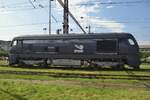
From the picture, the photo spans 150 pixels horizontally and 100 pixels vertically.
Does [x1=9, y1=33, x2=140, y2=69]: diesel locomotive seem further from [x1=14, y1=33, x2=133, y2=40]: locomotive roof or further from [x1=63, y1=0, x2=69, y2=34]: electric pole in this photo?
[x1=63, y1=0, x2=69, y2=34]: electric pole

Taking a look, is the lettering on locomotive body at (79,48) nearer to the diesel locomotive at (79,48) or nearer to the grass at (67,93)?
the diesel locomotive at (79,48)

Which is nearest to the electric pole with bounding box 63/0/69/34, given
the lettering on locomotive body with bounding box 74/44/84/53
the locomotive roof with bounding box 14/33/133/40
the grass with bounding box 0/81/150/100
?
the locomotive roof with bounding box 14/33/133/40

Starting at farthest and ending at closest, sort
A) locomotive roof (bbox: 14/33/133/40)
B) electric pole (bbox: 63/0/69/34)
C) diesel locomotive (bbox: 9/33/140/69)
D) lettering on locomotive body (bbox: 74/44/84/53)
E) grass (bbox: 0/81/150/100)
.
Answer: electric pole (bbox: 63/0/69/34)
lettering on locomotive body (bbox: 74/44/84/53)
locomotive roof (bbox: 14/33/133/40)
diesel locomotive (bbox: 9/33/140/69)
grass (bbox: 0/81/150/100)

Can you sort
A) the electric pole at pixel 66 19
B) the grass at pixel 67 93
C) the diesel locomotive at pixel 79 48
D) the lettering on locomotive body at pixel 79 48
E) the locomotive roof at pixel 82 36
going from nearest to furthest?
the grass at pixel 67 93 < the diesel locomotive at pixel 79 48 < the locomotive roof at pixel 82 36 < the lettering on locomotive body at pixel 79 48 < the electric pole at pixel 66 19

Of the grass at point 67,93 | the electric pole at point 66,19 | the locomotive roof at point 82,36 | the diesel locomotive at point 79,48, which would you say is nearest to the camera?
the grass at point 67,93

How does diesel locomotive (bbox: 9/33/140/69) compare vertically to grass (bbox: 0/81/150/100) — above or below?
above

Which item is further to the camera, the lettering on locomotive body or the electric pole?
the electric pole

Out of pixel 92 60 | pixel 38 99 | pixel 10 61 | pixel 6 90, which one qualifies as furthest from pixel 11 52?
pixel 38 99

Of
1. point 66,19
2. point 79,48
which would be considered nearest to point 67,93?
point 79,48

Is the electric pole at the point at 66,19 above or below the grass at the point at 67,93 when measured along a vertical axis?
above

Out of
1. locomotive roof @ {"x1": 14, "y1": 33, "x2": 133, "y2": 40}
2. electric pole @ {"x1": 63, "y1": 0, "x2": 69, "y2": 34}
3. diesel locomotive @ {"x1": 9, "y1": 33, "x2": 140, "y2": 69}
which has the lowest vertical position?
diesel locomotive @ {"x1": 9, "y1": 33, "x2": 140, "y2": 69}

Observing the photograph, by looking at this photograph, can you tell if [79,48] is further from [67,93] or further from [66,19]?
[67,93]

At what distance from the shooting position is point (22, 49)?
35969mm

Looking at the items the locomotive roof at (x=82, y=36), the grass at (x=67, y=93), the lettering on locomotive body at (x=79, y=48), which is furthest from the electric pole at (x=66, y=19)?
the grass at (x=67, y=93)
